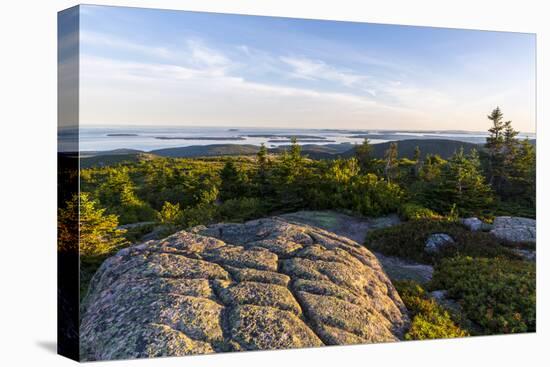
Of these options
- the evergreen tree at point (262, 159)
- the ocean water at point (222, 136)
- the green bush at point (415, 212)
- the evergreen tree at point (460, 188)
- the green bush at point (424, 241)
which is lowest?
the green bush at point (424, 241)

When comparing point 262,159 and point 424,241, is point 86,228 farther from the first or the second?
point 424,241

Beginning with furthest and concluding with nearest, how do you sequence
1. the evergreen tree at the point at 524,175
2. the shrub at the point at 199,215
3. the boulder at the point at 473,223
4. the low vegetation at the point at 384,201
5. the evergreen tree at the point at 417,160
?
the evergreen tree at the point at 524,175, the boulder at the point at 473,223, the evergreen tree at the point at 417,160, the shrub at the point at 199,215, the low vegetation at the point at 384,201

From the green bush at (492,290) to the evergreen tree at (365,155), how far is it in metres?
2.51

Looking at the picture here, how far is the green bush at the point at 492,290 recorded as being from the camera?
12281 millimetres

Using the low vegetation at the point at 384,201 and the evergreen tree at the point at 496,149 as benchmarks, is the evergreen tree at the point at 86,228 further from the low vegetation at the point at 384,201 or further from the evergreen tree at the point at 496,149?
the evergreen tree at the point at 496,149

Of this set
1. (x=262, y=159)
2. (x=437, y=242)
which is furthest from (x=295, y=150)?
(x=437, y=242)

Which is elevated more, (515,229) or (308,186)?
(308,186)

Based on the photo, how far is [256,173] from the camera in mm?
12609

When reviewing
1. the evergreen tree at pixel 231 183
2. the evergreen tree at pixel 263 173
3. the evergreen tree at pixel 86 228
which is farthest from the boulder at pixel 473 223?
the evergreen tree at pixel 86 228

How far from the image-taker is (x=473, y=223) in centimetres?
1369

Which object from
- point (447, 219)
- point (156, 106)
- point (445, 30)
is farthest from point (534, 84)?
point (156, 106)

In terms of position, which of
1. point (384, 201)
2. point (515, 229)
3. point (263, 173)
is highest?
point (263, 173)

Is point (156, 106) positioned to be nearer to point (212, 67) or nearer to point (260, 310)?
point (212, 67)

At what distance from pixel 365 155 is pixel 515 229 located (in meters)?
3.71
